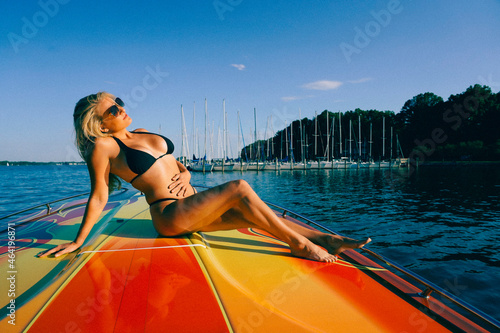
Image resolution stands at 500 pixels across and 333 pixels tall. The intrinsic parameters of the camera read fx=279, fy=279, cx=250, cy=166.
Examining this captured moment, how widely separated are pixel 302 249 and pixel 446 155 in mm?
63785

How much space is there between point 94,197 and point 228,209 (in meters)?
1.05

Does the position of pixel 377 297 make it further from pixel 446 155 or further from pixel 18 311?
pixel 446 155

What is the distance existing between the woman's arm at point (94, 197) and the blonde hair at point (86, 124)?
79mm

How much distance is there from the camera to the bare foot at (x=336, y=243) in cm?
234

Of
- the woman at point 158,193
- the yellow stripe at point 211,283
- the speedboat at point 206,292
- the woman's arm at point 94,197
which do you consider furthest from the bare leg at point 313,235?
the woman's arm at point 94,197

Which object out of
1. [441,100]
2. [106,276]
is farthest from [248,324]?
[441,100]

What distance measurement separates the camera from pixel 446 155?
53781 mm

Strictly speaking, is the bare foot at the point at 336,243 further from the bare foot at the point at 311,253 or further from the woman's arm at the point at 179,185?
the woman's arm at the point at 179,185

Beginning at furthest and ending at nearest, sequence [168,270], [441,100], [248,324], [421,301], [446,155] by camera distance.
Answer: [441,100] < [446,155] < [168,270] < [421,301] < [248,324]

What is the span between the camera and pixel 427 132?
5997 cm

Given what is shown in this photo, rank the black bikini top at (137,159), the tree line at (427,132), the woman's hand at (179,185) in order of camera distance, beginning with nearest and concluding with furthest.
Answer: the black bikini top at (137,159) → the woman's hand at (179,185) → the tree line at (427,132)

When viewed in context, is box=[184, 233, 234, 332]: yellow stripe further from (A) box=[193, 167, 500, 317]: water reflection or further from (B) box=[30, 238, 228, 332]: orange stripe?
(A) box=[193, 167, 500, 317]: water reflection

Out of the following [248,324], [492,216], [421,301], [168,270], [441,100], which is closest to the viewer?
[248,324]

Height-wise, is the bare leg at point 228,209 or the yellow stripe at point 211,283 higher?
the bare leg at point 228,209
